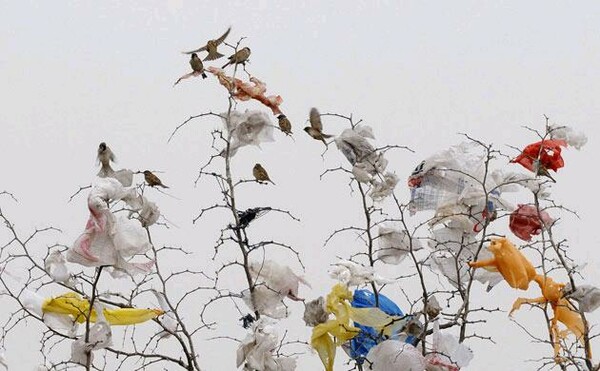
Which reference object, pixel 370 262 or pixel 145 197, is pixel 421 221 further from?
pixel 145 197

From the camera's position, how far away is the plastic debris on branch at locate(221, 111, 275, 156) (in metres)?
0.95

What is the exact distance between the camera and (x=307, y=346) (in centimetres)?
95

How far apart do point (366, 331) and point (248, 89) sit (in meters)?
0.28

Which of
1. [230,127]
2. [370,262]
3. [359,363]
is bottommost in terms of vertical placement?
[359,363]

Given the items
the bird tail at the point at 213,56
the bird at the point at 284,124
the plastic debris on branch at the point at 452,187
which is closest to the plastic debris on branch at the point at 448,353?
the plastic debris on branch at the point at 452,187

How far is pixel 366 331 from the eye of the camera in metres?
0.92

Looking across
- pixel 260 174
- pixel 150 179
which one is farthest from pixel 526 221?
pixel 150 179

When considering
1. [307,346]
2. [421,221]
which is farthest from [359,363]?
[421,221]

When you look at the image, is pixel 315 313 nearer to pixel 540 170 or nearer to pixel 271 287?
pixel 271 287

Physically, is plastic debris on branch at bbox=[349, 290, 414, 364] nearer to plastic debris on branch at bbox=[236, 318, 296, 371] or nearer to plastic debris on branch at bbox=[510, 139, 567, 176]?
plastic debris on branch at bbox=[236, 318, 296, 371]

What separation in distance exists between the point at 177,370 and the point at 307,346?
0.31m

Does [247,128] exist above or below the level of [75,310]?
above

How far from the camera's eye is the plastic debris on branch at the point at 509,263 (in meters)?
0.86

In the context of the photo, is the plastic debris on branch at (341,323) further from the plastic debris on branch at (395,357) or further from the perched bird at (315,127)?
the perched bird at (315,127)
